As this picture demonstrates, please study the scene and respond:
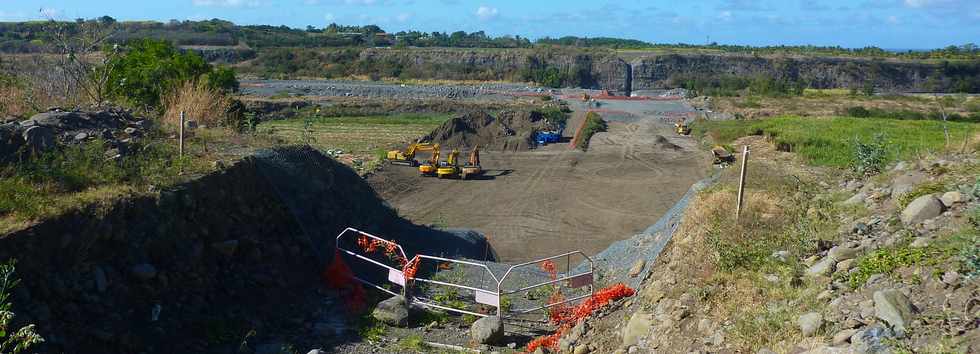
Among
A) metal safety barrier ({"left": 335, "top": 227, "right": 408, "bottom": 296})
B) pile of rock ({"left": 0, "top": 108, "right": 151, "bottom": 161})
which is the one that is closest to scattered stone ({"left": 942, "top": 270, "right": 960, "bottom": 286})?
metal safety barrier ({"left": 335, "top": 227, "right": 408, "bottom": 296})

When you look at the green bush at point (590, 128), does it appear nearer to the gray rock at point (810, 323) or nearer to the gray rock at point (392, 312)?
the gray rock at point (392, 312)

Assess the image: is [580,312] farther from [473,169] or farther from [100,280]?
[473,169]

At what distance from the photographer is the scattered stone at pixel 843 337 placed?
6.45 meters

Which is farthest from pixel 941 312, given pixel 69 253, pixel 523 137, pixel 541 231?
pixel 523 137

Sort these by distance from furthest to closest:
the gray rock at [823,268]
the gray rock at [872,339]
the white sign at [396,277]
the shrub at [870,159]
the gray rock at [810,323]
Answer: the shrub at [870,159] < the white sign at [396,277] < the gray rock at [823,268] < the gray rock at [810,323] < the gray rock at [872,339]

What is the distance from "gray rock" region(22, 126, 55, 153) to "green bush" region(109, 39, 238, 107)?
32.2 ft

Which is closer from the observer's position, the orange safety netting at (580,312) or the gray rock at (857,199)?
the orange safety netting at (580,312)

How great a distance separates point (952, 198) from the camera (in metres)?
8.83

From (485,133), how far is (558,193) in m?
12.1

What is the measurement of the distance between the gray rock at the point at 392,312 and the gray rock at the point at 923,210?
6.63 metres

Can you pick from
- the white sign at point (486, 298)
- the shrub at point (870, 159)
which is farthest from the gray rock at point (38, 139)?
the shrub at point (870, 159)

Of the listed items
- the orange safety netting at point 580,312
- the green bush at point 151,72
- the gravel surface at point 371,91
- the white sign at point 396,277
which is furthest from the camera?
the gravel surface at point 371,91

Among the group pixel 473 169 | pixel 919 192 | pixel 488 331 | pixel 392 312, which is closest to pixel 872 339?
pixel 919 192

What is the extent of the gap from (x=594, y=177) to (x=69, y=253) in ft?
73.2
